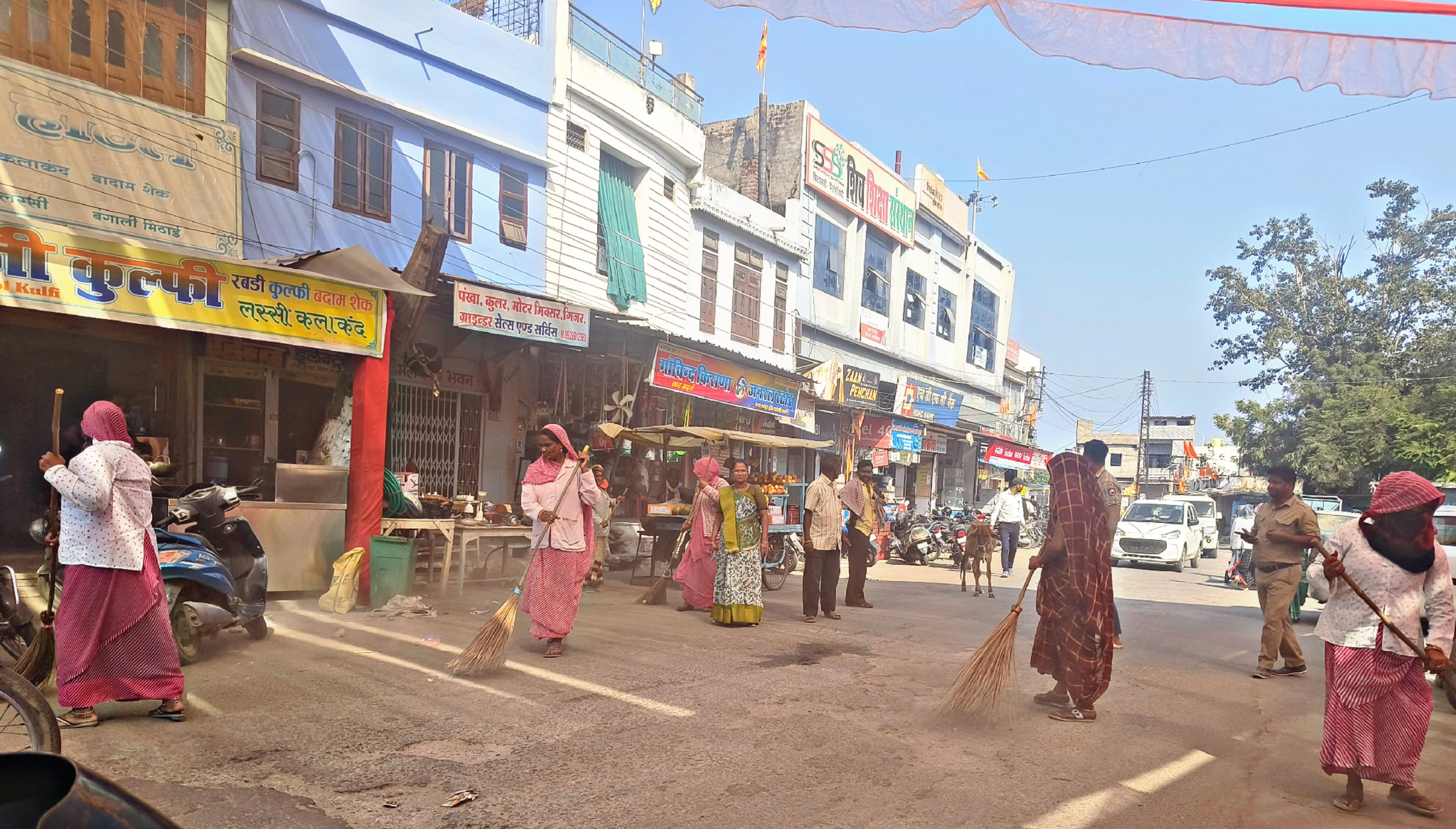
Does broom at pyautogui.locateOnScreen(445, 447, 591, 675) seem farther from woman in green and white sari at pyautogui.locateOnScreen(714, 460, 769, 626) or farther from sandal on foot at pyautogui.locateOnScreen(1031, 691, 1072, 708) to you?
sandal on foot at pyautogui.locateOnScreen(1031, 691, 1072, 708)

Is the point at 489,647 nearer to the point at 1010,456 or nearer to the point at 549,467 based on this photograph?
the point at 549,467

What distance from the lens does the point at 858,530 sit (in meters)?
10.5

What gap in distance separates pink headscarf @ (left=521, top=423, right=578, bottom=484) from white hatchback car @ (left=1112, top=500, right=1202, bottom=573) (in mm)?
15742

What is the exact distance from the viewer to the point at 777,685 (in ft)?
20.7

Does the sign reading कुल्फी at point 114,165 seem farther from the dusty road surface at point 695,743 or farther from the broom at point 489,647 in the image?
the broom at point 489,647

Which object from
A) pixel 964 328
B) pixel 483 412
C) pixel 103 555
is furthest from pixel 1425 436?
pixel 103 555

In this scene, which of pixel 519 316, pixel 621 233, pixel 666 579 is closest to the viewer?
pixel 666 579

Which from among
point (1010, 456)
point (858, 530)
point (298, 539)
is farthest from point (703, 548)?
point (1010, 456)

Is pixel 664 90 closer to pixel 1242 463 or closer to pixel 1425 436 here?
pixel 1425 436

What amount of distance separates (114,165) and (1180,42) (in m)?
9.38

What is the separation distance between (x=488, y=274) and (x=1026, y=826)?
429 inches

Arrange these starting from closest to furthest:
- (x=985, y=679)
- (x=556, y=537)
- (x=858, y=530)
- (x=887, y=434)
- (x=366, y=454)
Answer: (x=985, y=679)
(x=556, y=537)
(x=366, y=454)
(x=858, y=530)
(x=887, y=434)

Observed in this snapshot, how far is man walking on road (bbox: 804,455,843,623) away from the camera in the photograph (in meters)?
9.54

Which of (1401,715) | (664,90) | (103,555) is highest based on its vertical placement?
(664,90)
